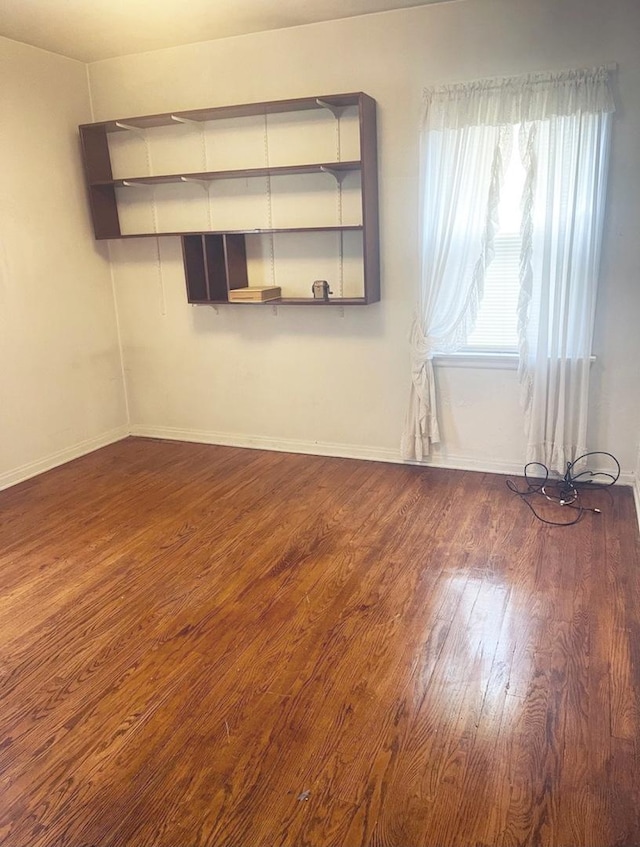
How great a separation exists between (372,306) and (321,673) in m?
2.48

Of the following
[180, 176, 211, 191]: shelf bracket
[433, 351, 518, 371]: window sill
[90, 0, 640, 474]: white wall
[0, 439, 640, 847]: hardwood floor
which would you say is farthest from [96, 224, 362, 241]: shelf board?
[0, 439, 640, 847]: hardwood floor

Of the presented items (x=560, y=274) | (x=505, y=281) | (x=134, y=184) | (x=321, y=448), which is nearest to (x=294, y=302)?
(x=321, y=448)

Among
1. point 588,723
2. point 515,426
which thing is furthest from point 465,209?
point 588,723

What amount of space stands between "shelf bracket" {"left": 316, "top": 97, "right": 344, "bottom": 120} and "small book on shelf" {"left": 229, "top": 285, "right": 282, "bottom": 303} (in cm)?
111

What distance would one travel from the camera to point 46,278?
13.8 feet

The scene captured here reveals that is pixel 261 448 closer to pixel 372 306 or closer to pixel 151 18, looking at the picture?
pixel 372 306

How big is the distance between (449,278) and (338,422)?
4.07 feet

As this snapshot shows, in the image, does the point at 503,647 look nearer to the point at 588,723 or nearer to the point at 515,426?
the point at 588,723

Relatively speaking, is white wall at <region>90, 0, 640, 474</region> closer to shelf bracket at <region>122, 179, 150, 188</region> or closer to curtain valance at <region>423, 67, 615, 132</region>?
curtain valance at <region>423, 67, 615, 132</region>

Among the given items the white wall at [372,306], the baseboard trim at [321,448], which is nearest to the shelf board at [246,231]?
the white wall at [372,306]

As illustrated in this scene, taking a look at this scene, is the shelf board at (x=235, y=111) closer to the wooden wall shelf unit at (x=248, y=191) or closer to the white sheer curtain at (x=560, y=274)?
the wooden wall shelf unit at (x=248, y=191)

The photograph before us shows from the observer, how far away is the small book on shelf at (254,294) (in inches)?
158

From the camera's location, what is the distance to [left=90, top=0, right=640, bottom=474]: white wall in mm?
3305

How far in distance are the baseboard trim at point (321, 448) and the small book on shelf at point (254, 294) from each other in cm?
105
